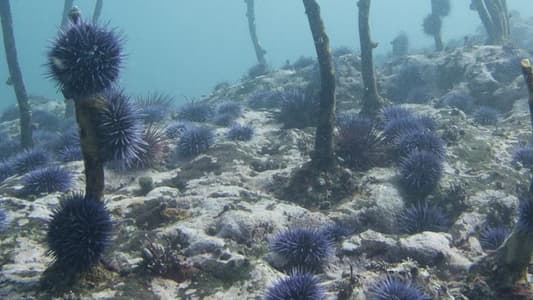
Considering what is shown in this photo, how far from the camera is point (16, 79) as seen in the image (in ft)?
43.5

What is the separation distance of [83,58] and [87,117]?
0.72 meters

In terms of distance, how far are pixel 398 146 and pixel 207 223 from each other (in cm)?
449

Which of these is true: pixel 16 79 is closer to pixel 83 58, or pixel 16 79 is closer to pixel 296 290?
pixel 83 58

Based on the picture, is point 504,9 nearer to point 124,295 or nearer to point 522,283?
point 522,283

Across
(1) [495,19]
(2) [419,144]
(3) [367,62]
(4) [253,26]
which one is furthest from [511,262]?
(4) [253,26]

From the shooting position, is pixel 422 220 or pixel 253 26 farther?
pixel 253 26

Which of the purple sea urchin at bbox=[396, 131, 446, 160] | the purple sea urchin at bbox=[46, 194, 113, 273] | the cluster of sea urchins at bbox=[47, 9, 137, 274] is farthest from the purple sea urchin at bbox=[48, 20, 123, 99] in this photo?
the purple sea urchin at bbox=[396, 131, 446, 160]

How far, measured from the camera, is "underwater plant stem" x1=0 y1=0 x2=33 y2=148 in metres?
13.1

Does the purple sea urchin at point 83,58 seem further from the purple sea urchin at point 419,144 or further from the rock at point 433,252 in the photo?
the purple sea urchin at point 419,144

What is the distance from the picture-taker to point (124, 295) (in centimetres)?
478

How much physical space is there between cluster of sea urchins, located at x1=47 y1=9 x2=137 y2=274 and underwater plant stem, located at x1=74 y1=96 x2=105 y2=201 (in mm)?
16

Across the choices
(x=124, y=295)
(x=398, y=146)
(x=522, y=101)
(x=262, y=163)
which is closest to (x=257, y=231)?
(x=124, y=295)

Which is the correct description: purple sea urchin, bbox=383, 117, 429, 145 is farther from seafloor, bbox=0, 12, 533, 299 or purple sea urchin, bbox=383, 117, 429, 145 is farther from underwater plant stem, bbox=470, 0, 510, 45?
underwater plant stem, bbox=470, 0, 510, 45

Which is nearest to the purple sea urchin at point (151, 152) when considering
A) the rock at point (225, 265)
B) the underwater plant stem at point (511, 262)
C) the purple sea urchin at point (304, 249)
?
the rock at point (225, 265)
